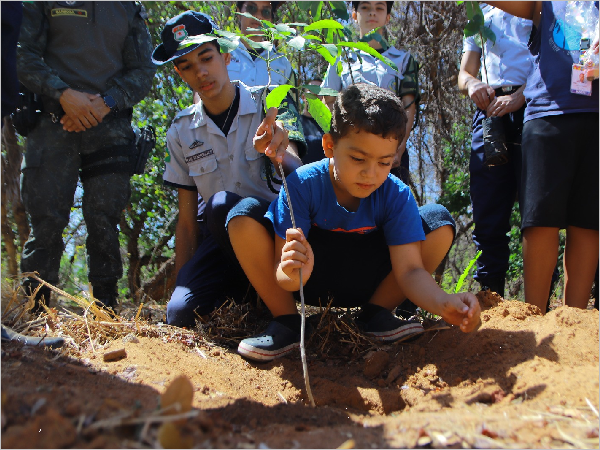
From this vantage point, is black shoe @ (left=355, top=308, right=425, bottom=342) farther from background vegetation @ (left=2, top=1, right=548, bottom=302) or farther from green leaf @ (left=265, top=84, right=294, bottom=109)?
background vegetation @ (left=2, top=1, right=548, bottom=302)

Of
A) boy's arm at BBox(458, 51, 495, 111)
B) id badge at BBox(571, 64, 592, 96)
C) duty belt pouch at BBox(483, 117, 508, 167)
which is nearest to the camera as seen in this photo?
id badge at BBox(571, 64, 592, 96)

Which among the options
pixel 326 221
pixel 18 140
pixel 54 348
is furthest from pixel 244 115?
pixel 18 140

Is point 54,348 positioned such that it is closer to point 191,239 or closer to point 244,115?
point 191,239

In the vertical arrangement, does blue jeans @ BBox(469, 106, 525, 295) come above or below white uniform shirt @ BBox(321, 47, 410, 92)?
below

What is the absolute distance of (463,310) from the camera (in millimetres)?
1739

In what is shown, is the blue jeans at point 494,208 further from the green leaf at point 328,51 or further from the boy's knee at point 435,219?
the green leaf at point 328,51

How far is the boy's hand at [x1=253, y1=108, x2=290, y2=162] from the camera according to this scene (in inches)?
80.4

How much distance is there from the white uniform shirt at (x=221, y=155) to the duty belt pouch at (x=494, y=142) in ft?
3.79

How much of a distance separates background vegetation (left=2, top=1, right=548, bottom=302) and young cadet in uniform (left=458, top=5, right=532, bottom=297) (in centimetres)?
157

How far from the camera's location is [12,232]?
15.9ft

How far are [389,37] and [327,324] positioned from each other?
4.26m

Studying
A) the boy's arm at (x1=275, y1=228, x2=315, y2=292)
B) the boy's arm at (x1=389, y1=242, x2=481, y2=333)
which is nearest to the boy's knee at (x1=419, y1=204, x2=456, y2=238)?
the boy's arm at (x1=389, y1=242, x2=481, y2=333)

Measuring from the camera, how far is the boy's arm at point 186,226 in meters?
3.02

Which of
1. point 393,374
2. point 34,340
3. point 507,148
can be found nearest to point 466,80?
point 507,148
